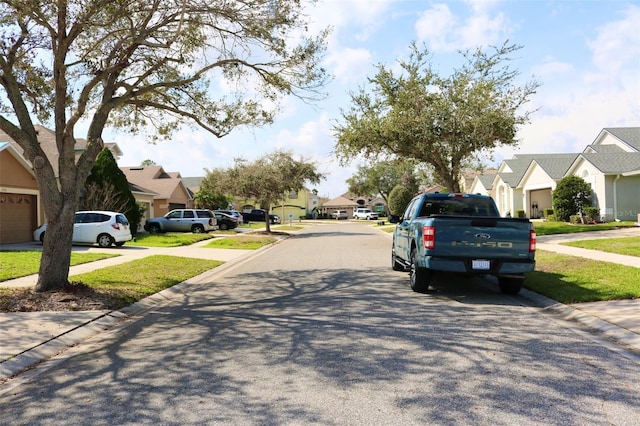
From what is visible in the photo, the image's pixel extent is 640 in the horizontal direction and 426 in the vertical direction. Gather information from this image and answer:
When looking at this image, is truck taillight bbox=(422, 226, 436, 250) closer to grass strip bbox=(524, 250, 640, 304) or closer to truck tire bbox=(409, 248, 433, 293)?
truck tire bbox=(409, 248, 433, 293)

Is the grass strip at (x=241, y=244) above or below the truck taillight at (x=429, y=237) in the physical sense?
below

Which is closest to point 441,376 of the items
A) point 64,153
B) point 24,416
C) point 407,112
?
point 24,416

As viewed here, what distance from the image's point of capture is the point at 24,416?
14.0 ft

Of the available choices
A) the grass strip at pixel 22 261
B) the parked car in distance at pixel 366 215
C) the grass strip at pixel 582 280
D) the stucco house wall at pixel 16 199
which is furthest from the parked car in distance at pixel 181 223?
the parked car in distance at pixel 366 215

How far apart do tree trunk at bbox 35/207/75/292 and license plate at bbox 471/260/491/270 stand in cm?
731

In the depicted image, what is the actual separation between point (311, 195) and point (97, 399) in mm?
97179

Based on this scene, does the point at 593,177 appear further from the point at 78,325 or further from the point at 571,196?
the point at 78,325

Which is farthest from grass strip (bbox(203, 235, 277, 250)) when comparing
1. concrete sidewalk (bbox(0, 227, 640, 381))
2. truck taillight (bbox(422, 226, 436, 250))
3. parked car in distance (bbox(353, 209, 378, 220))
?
parked car in distance (bbox(353, 209, 378, 220))

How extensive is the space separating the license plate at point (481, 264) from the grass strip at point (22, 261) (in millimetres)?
9967

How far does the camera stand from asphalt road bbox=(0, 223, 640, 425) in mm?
4148

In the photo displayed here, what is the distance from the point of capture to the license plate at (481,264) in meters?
8.98

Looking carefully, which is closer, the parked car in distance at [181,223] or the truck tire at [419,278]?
the truck tire at [419,278]

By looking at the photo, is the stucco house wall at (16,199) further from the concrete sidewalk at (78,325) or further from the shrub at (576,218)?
the shrub at (576,218)

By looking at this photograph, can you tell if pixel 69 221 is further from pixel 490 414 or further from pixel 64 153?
pixel 490 414
